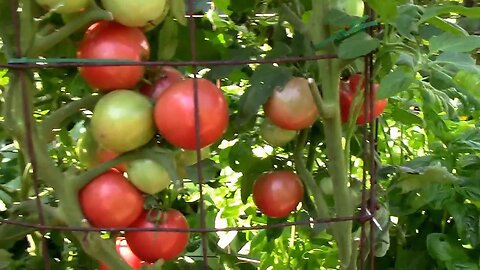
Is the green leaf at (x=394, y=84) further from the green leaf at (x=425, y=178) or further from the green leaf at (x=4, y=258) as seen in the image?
the green leaf at (x=4, y=258)

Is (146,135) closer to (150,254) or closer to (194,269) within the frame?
(150,254)

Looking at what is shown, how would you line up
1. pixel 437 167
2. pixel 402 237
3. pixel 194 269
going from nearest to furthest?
pixel 437 167 → pixel 194 269 → pixel 402 237

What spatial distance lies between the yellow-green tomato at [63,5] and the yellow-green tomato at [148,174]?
140 millimetres

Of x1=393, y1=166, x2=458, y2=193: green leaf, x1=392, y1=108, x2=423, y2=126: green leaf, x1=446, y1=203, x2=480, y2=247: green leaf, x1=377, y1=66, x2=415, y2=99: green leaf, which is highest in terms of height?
x1=377, y1=66, x2=415, y2=99: green leaf

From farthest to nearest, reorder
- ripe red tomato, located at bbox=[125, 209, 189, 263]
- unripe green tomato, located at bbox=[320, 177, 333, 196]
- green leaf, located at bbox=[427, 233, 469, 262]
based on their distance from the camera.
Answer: green leaf, located at bbox=[427, 233, 469, 262], unripe green tomato, located at bbox=[320, 177, 333, 196], ripe red tomato, located at bbox=[125, 209, 189, 263]

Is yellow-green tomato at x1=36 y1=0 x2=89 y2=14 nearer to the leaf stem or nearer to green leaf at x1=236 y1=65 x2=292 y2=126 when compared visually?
the leaf stem

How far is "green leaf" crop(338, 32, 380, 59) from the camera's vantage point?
1.87 feet

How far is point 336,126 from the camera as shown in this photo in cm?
67

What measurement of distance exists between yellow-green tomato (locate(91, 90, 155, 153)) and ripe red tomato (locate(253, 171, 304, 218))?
17 cm

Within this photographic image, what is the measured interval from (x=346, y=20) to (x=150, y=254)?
0.28 metres

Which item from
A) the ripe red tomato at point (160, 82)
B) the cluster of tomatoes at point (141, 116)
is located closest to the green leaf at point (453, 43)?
the cluster of tomatoes at point (141, 116)

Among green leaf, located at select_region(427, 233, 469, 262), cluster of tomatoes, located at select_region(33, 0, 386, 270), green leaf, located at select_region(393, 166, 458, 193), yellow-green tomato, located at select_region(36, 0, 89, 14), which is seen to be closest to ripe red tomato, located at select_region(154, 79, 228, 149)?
cluster of tomatoes, located at select_region(33, 0, 386, 270)

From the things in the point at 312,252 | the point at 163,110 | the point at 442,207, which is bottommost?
the point at 312,252

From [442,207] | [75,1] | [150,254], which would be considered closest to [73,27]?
[75,1]
